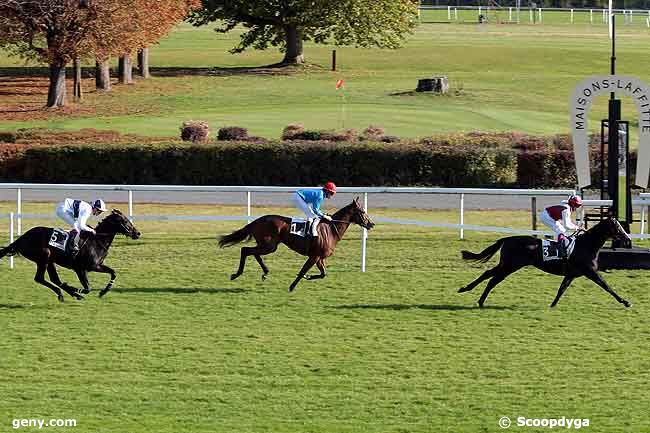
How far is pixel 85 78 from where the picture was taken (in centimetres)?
4166

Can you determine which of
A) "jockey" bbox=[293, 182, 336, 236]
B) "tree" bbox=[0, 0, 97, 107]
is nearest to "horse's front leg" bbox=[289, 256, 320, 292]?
Result: "jockey" bbox=[293, 182, 336, 236]

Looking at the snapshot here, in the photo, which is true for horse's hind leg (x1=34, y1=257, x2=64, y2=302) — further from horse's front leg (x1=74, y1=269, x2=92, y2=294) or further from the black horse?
the black horse

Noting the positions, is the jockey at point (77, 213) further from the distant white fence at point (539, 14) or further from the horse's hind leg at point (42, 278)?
the distant white fence at point (539, 14)

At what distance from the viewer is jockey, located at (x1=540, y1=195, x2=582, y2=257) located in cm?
1213

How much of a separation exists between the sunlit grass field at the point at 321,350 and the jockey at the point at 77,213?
26.7 inches

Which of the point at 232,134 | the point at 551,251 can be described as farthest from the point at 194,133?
the point at 551,251

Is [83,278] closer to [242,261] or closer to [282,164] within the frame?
[242,261]

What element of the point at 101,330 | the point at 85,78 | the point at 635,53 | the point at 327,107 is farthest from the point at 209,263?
the point at 635,53

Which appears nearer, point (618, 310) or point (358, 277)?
point (618, 310)

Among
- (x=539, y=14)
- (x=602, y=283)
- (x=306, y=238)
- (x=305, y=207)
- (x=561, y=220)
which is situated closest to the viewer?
(x=602, y=283)

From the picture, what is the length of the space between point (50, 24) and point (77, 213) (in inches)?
795

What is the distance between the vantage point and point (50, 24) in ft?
103

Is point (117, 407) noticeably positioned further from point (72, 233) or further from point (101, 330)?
point (72, 233)

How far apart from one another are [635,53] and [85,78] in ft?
66.8
